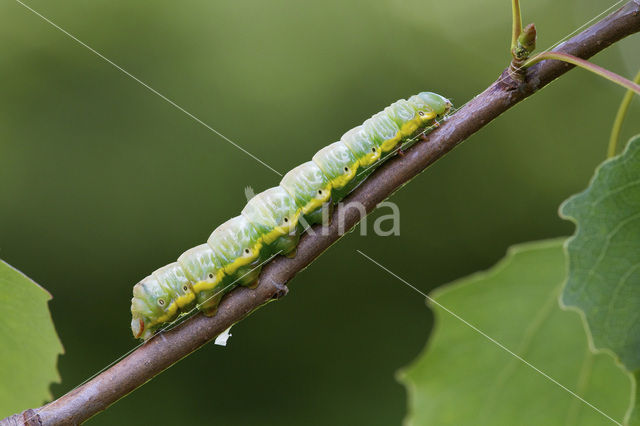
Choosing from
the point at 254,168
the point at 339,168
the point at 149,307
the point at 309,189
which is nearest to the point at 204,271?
the point at 149,307

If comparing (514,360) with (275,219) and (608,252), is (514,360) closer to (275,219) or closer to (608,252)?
(608,252)

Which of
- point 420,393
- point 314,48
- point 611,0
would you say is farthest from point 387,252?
point 420,393

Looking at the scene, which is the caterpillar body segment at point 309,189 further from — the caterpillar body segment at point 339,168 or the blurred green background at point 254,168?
the blurred green background at point 254,168

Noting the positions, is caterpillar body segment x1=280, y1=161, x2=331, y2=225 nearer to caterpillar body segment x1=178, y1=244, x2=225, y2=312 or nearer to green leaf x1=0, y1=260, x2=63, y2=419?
caterpillar body segment x1=178, y1=244, x2=225, y2=312

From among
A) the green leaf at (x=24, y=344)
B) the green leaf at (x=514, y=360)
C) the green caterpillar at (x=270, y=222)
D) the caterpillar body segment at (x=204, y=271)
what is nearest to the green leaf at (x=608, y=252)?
the green leaf at (x=514, y=360)

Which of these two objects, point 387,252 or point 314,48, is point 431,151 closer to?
point 387,252
